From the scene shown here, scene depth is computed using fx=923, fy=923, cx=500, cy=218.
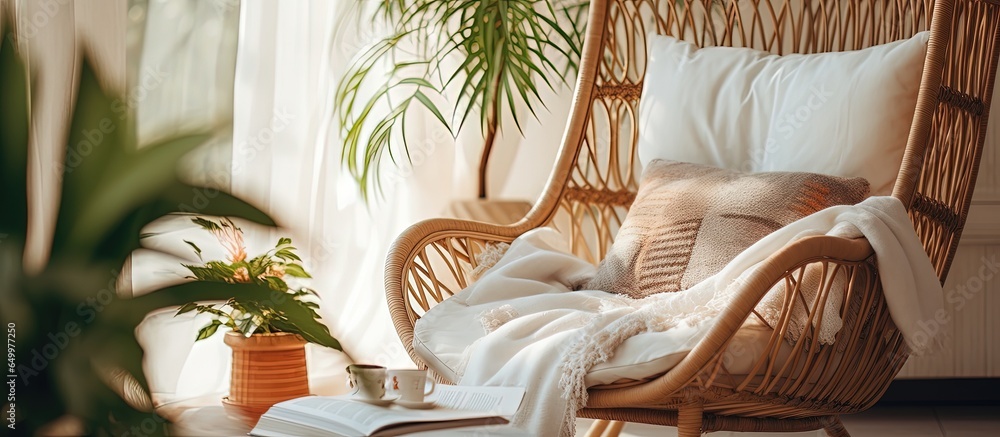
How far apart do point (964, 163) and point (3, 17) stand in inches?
65.1

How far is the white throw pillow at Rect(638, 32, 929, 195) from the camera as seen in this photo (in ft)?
5.14

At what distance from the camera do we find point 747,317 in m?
1.19

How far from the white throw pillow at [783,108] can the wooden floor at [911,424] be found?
2.40 feet

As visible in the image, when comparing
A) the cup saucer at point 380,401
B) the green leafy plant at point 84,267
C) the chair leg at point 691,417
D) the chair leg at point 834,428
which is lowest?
the chair leg at point 834,428

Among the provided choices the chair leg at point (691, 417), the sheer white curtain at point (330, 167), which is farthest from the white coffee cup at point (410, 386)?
the sheer white curtain at point (330, 167)

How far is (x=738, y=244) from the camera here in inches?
58.7

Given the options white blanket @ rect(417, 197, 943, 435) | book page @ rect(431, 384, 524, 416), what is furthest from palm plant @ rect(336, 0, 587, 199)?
book page @ rect(431, 384, 524, 416)

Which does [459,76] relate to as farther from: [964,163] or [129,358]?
[129,358]

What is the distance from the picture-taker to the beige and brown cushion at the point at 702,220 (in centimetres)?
150

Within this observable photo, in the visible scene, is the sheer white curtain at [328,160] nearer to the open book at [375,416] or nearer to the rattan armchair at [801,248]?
the rattan armchair at [801,248]

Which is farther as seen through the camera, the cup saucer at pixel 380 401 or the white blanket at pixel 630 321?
the white blanket at pixel 630 321

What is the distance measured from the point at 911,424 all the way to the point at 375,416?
1.72 m

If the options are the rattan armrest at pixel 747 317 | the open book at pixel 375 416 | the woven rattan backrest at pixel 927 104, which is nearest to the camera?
the open book at pixel 375 416

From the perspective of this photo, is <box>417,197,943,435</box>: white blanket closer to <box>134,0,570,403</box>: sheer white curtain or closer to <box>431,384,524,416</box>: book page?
<box>431,384,524,416</box>: book page
